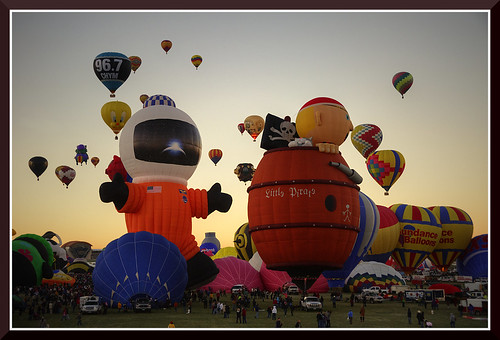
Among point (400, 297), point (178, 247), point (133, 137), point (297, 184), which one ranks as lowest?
point (400, 297)

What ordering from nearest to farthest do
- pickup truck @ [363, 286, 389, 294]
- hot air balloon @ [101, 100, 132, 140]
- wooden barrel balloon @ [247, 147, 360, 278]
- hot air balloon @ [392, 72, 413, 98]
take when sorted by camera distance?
wooden barrel balloon @ [247, 147, 360, 278], pickup truck @ [363, 286, 389, 294], hot air balloon @ [101, 100, 132, 140], hot air balloon @ [392, 72, 413, 98]

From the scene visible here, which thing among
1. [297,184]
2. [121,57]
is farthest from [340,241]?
[121,57]

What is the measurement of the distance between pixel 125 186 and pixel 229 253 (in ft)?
67.0

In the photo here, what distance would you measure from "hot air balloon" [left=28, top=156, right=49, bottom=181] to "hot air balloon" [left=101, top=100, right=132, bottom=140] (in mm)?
11247

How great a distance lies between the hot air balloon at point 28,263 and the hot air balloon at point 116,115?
6587mm

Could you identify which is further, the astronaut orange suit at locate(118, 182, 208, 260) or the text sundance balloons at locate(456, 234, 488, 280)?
the text sundance balloons at locate(456, 234, 488, 280)

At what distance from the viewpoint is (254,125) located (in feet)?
127

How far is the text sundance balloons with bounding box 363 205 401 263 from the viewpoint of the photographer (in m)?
34.3

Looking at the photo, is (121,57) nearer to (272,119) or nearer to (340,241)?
(272,119)

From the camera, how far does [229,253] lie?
44.3m

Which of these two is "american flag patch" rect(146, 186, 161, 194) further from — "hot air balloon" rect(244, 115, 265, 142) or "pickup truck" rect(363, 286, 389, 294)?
"hot air balloon" rect(244, 115, 265, 142)

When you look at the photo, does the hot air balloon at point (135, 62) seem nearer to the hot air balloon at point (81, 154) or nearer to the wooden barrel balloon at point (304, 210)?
the hot air balloon at point (81, 154)

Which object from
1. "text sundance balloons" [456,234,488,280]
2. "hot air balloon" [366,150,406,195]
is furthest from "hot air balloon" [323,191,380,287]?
"text sundance balloons" [456,234,488,280]

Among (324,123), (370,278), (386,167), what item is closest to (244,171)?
(386,167)
